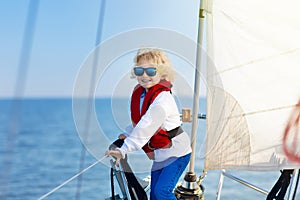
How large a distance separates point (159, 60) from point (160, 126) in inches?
10.5

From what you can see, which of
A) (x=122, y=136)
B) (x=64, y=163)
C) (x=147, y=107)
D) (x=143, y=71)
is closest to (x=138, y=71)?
(x=143, y=71)

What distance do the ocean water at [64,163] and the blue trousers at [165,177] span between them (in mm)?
60

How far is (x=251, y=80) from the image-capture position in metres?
1.63

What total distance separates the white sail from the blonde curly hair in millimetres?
255

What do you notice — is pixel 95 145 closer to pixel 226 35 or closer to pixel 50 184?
pixel 226 35

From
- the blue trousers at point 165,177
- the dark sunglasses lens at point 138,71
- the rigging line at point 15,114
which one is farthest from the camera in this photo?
the blue trousers at point 165,177

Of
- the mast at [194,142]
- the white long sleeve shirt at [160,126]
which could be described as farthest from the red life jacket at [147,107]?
the mast at [194,142]

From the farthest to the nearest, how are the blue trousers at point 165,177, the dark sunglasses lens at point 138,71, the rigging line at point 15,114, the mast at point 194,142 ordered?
the mast at point 194,142 < the blue trousers at point 165,177 < the dark sunglasses lens at point 138,71 < the rigging line at point 15,114

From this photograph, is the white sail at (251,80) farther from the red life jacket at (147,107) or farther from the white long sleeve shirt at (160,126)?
the red life jacket at (147,107)

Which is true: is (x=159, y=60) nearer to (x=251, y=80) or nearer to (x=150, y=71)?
(x=150, y=71)

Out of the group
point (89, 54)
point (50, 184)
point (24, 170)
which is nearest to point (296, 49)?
point (89, 54)

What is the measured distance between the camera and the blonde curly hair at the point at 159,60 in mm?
1492

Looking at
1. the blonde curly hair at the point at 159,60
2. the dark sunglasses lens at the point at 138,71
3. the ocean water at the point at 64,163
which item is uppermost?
the blonde curly hair at the point at 159,60

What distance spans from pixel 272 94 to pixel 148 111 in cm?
56
